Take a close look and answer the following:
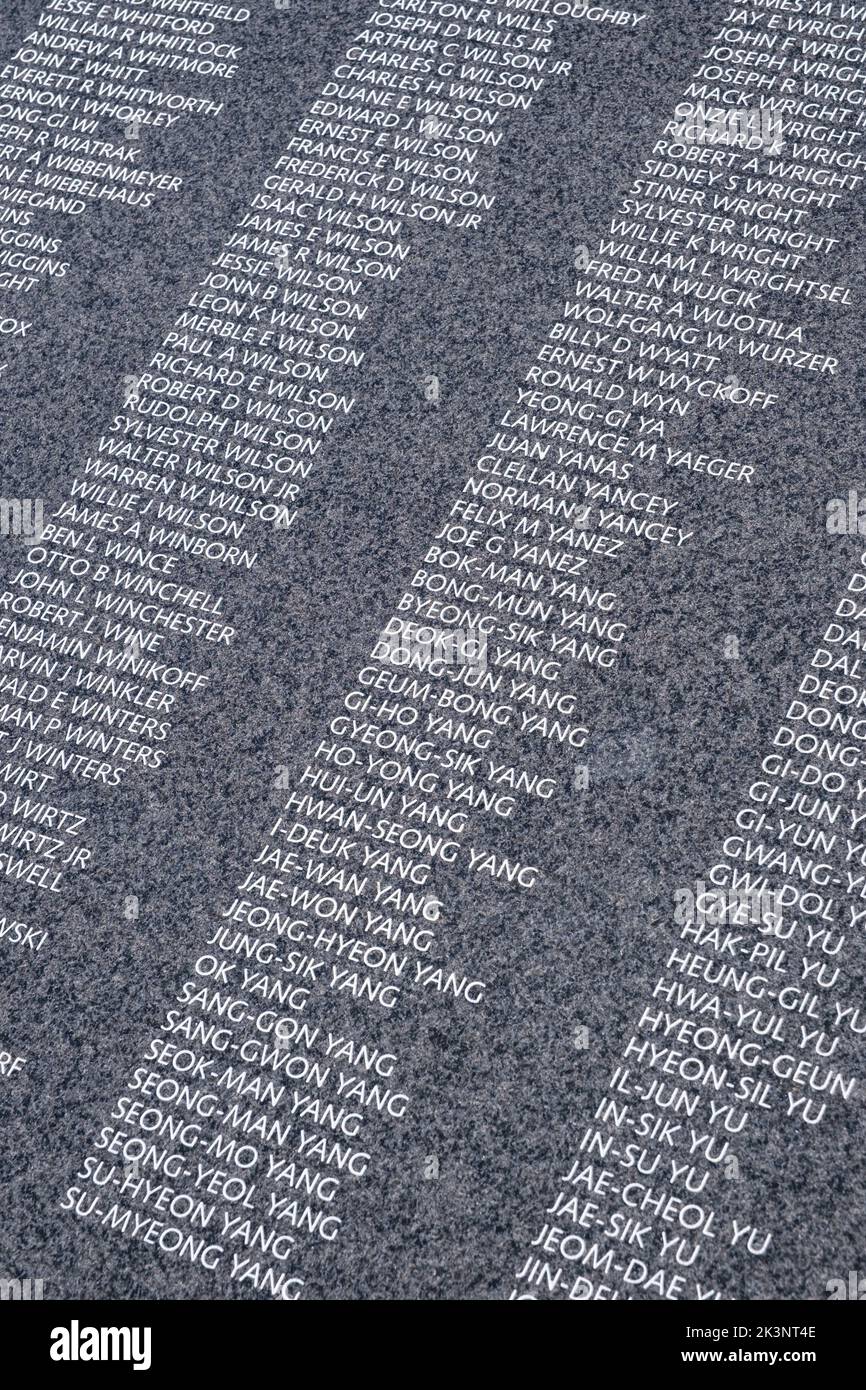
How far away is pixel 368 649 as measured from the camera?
1343mm

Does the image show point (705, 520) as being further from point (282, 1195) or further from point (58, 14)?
point (58, 14)

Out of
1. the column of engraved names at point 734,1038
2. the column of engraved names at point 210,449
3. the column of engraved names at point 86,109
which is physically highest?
the column of engraved names at point 86,109

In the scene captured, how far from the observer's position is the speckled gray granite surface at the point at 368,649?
3.54ft

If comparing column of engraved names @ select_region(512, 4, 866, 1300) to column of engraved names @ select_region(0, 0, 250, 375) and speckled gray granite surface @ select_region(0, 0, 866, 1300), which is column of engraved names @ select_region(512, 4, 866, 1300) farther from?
column of engraved names @ select_region(0, 0, 250, 375)

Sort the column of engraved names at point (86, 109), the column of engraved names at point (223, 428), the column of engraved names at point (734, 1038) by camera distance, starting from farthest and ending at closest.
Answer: the column of engraved names at point (86, 109) < the column of engraved names at point (223, 428) < the column of engraved names at point (734, 1038)

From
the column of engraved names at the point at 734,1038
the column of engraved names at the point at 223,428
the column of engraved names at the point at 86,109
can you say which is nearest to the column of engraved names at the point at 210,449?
the column of engraved names at the point at 223,428

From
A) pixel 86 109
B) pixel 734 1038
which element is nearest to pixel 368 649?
pixel 734 1038

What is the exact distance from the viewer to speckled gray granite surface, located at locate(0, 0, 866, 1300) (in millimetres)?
1079

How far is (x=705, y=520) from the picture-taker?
134cm

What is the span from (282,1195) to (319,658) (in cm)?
50

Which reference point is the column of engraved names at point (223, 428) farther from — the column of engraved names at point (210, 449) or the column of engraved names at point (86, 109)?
the column of engraved names at point (86, 109)

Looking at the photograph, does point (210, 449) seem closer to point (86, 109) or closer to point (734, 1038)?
point (86, 109)

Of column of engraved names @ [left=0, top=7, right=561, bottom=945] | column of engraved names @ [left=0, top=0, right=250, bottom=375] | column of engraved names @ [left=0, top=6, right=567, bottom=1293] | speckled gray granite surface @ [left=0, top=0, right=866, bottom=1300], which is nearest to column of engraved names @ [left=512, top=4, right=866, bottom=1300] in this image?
speckled gray granite surface @ [left=0, top=0, right=866, bottom=1300]
